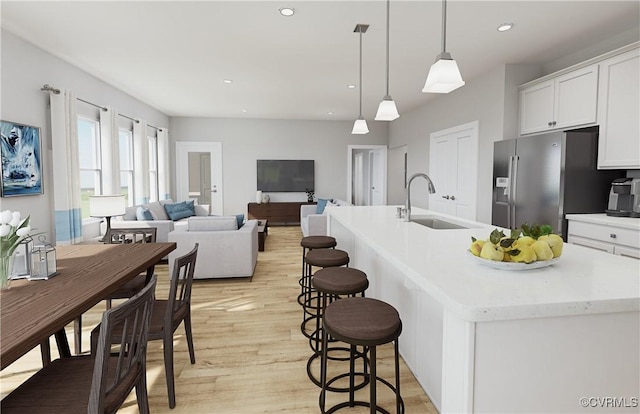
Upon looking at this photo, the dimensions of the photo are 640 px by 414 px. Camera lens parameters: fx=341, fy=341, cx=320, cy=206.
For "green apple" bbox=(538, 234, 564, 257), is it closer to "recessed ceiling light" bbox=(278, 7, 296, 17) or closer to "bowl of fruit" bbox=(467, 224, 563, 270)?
"bowl of fruit" bbox=(467, 224, 563, 270)

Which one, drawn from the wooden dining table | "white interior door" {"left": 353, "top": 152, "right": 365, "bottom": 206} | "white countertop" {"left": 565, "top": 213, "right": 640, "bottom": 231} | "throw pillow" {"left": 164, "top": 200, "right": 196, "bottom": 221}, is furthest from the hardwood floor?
"white interior door" {"left": 353, "top": 152, "right": 365, "bottom": 206}

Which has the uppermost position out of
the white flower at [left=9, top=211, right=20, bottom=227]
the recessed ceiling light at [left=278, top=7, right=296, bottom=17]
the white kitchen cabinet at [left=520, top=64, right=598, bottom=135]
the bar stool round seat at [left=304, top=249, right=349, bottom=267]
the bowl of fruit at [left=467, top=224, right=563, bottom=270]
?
the recessed ceiling light at [left=278, top=7, right=296, bottom=17]

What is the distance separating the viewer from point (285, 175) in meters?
8.31

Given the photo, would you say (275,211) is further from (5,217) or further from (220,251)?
(5,217)

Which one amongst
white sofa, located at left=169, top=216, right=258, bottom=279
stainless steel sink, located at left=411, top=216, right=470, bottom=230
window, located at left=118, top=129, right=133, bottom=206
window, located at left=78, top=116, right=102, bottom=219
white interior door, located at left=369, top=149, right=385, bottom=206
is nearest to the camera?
stainless steel sink, located at left=411, top=216, right=470, bottom=230

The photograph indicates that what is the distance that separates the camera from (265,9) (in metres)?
2.83

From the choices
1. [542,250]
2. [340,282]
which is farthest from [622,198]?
[340,282]

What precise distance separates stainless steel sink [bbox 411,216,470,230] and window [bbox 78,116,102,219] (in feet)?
14.0

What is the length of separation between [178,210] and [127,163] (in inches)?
46.8

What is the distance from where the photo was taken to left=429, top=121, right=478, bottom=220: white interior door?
485 cm

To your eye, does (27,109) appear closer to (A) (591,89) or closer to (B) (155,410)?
(B) (155,410)

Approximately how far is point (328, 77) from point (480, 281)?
13.8 feet
